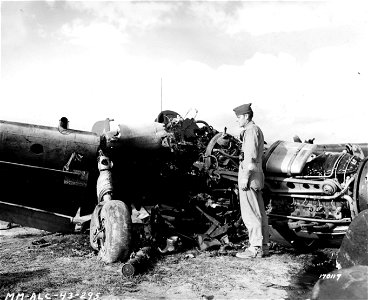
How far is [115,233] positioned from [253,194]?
89.7 inches

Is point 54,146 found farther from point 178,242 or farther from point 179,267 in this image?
point 179,267

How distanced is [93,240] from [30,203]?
270 centimetres

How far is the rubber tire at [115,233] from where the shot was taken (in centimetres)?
559

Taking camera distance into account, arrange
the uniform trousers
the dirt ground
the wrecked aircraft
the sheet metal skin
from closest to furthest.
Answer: the dirt ground, the wrecked aircraft, the uniform trousers, the sheet metal skin

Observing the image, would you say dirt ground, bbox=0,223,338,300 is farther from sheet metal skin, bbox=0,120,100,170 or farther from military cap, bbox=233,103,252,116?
military cap, bbox=233,103,252,116

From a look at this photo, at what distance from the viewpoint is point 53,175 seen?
7.94 metres

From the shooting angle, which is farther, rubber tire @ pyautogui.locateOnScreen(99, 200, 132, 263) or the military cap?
the military cap

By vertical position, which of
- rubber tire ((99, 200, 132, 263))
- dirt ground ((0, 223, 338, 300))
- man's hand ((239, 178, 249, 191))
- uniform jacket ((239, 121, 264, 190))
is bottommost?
dirt ground ((0, 223, 338, 300))

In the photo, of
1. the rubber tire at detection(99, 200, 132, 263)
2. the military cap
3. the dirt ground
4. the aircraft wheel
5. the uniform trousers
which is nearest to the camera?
the dirt ground

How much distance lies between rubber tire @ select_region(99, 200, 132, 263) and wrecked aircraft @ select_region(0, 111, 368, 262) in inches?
0.6

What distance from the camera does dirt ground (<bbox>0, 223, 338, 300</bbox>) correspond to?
4.37m

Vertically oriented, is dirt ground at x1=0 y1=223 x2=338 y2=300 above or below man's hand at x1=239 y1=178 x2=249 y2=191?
below

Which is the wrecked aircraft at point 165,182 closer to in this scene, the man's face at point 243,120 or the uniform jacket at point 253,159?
the uniform jacket at point 253,159

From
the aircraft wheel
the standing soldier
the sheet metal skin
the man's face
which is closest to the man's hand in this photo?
the standing soldier
